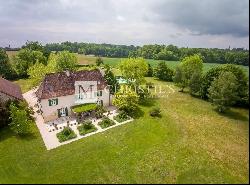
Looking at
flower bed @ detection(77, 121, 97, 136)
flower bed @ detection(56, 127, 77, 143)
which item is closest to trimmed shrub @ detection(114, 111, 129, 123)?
flower bed @ detection(77, 121, 97, 136)

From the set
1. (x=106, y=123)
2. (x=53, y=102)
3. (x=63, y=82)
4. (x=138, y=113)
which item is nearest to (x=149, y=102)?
(x=138, y=113)

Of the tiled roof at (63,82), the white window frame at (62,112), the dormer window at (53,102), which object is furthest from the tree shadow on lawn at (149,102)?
the dormer window at (53,102)

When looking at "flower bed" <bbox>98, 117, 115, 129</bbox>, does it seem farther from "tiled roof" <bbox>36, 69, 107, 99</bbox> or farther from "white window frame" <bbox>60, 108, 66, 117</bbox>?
"tiled roof" <bbox>36, 69, 107, 99</bbox>

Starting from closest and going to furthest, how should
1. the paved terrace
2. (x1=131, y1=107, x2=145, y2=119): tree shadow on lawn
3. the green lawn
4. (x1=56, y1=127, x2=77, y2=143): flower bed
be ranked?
the green lawn, the paved terrace, (x1=56, y1=127, x2=77, y2=143): flower bed, (x1=131, y1=107, x2=145, y2=119): tree shadow on lawn

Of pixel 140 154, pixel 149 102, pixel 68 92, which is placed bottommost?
pixel 140 154

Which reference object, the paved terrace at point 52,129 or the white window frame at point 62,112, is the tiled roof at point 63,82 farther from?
the paved terrace at point 52,129

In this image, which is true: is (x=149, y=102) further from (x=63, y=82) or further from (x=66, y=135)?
(x=66, y=135)

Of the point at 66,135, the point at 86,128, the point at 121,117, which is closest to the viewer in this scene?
the point at 66,135
